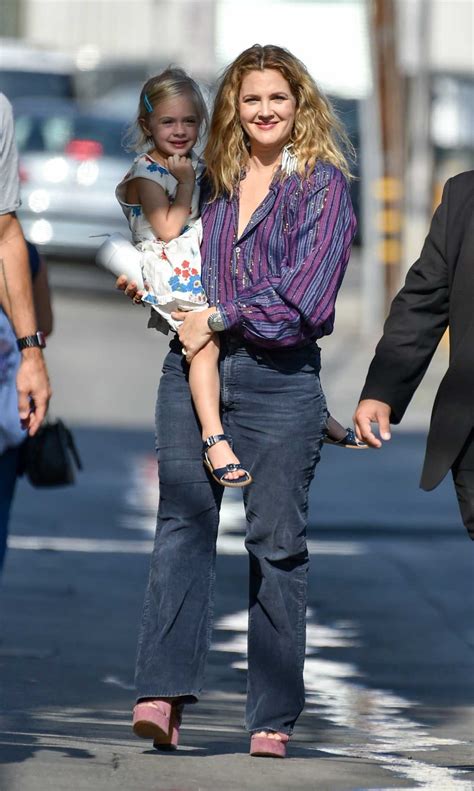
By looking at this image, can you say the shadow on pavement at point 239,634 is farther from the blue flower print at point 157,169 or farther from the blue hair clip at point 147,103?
the blue hair clip at point 147,103

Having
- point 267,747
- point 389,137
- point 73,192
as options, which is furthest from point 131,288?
point 73,192

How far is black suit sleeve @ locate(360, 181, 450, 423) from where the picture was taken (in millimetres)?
4656

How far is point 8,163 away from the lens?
4.84 m

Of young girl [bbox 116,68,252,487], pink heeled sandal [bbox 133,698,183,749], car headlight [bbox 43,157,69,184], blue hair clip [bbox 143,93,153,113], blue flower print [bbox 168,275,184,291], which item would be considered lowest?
car headlight [bbox 43,157,69,184]

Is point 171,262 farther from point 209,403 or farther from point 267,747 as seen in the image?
point 267,747

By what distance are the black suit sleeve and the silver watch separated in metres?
0.49

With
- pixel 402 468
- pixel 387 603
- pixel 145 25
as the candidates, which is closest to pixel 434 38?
pixel 145 25

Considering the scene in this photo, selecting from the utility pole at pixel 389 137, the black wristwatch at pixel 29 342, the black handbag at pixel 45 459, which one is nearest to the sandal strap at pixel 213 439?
the black wristwatch at pixel 29 342

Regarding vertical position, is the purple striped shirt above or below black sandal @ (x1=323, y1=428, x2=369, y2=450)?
above

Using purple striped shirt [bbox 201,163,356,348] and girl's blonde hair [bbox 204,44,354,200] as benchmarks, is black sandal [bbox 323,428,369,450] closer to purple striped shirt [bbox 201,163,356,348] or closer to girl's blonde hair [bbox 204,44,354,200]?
purple striped shirt [bbox 201,163,356,348]

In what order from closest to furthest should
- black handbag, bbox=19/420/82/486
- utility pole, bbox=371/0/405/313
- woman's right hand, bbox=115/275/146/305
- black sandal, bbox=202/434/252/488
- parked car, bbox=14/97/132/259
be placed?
1. black sandal, bbox=202/434/252/488
2. woman's right hand, bbox=115/275/146/305
3. black handbag, bbox=19/420/82/486
4. utility pole, bbox=371/0/405/313
5. parked car, bbox=14/97/132/259

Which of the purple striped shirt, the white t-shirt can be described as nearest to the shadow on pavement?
the purple striped shirt

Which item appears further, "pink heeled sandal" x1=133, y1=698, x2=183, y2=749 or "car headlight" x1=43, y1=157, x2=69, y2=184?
"car headlight" x1=43, y1=157, x2=69, y2=184

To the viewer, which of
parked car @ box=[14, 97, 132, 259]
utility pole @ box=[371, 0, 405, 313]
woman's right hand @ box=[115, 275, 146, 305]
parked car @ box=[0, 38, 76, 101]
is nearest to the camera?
woman's right hand @ box=[115, 275, 146, 305]
